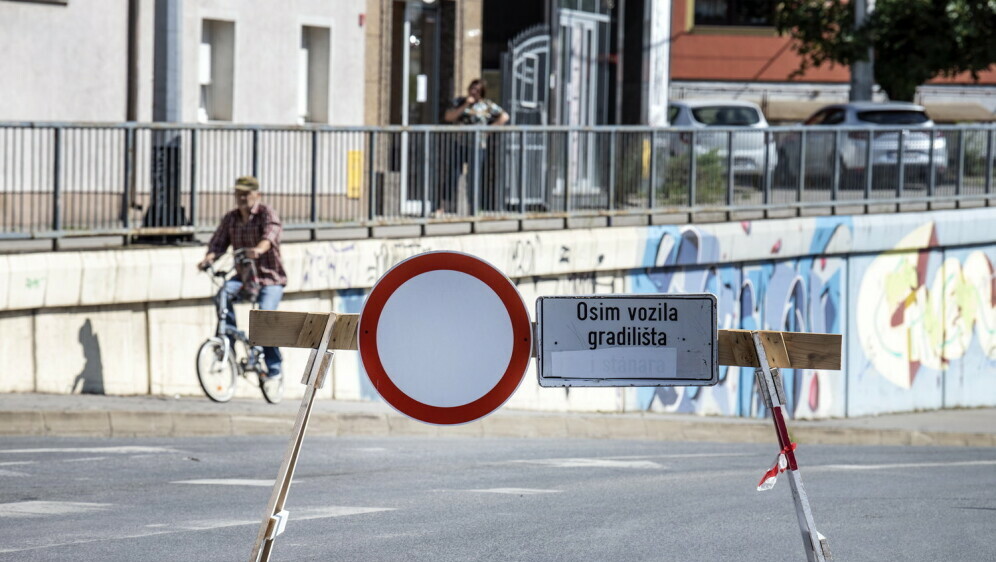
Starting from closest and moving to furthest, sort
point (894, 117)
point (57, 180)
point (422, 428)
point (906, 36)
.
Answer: point (422, 428)
point (57, 180)
point (894, 117)
point (906, 36)

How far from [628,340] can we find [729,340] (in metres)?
0.38

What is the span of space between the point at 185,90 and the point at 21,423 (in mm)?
7525

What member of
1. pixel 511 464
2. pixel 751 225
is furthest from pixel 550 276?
pixel 511 464

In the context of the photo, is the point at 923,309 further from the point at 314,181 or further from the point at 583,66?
the point at 314,181

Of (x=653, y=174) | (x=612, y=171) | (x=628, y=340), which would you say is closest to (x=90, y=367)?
(x=612, y=171)

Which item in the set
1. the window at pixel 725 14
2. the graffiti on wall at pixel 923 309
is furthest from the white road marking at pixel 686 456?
the window at pixel 725 14

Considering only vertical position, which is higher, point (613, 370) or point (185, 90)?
point (185, 90)

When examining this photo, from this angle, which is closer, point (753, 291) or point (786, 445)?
point (786, 445)

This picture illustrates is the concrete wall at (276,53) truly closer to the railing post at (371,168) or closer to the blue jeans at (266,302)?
the railing post at (371,168)

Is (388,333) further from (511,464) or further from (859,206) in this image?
(859,206)

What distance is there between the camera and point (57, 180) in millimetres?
13734

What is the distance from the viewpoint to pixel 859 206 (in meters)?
22.3

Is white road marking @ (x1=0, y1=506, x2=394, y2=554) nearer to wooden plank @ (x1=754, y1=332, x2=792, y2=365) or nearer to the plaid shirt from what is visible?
wooden plank @ (x1=754, y1=332, x2=792, y2=365)

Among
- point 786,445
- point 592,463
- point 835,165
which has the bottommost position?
point 592,463
